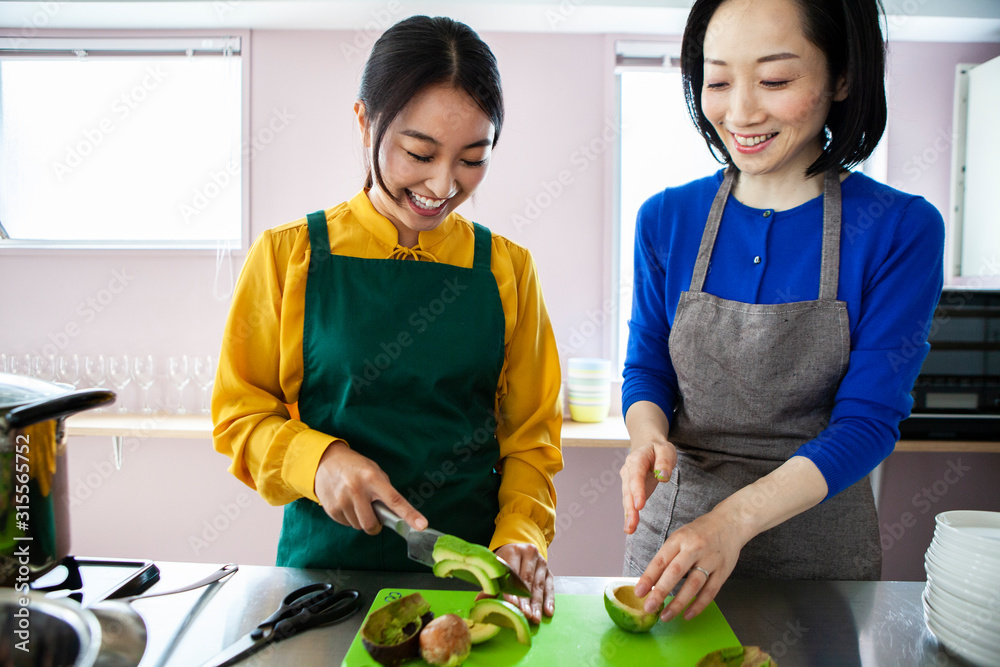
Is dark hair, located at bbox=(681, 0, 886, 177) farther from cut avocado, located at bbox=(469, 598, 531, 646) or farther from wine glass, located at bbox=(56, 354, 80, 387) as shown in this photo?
wine glass, located at bbox=(56, 354, 80, 387)

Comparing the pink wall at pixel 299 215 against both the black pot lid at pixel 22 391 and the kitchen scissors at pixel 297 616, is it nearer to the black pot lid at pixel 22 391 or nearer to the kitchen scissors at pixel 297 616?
the kitchen scissors at pixel 297 616

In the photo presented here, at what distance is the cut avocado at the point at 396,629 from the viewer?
824 millimetres

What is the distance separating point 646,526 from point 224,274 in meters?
2.30

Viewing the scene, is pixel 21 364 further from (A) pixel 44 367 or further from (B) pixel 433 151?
(B) pixel 433 151

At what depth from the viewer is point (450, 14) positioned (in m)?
2.69

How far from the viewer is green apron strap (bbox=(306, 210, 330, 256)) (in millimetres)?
1184

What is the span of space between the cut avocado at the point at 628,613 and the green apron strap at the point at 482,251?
0.61m

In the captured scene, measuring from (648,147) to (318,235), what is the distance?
2.18m

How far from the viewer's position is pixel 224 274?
9.69ft

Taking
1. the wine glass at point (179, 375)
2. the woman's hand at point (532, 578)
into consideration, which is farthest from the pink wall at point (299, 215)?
the woman's hand at point (532, 578)

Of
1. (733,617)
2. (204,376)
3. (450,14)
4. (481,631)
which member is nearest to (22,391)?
(481,631)

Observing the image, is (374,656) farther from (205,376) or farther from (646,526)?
(205,376)

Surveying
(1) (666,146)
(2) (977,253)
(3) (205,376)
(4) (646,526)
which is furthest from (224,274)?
(2) (977,253)

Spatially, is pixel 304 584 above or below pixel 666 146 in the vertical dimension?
below
